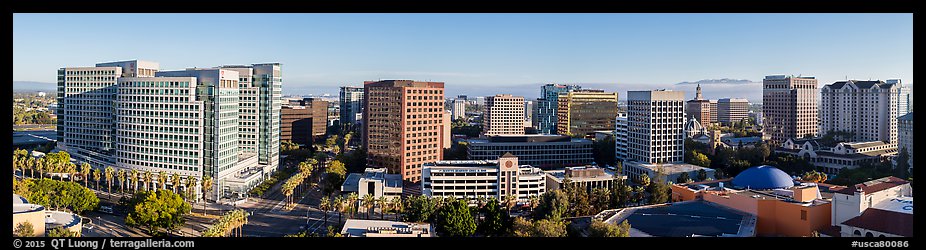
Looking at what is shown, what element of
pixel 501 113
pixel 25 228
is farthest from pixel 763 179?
pixel 501 113

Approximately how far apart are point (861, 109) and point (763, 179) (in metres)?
11.6

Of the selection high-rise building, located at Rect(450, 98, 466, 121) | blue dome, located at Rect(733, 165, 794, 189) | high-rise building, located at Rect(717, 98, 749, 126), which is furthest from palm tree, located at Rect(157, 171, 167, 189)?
high-rise building, located at Rect(717, 98, 749, 126)

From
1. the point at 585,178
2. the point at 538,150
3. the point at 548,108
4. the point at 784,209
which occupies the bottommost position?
the point at 585,178

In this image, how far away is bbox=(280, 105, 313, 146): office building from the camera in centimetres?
2153

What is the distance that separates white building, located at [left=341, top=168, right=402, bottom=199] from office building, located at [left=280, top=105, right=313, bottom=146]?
8.65m

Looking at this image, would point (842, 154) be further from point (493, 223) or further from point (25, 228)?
point (25, 228)

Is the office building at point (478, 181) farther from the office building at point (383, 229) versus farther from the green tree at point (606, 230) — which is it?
the green tree at point (606, 230)

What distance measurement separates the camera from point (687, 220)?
7.79 m

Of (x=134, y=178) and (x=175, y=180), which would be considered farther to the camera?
(x=134, y=178)

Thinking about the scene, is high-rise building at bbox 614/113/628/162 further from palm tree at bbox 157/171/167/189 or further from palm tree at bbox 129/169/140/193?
palm tree at bbox 129/169/140/193

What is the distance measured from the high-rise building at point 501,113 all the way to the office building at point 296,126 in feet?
27.6

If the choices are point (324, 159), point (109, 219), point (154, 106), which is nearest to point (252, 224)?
point (109, 219)
